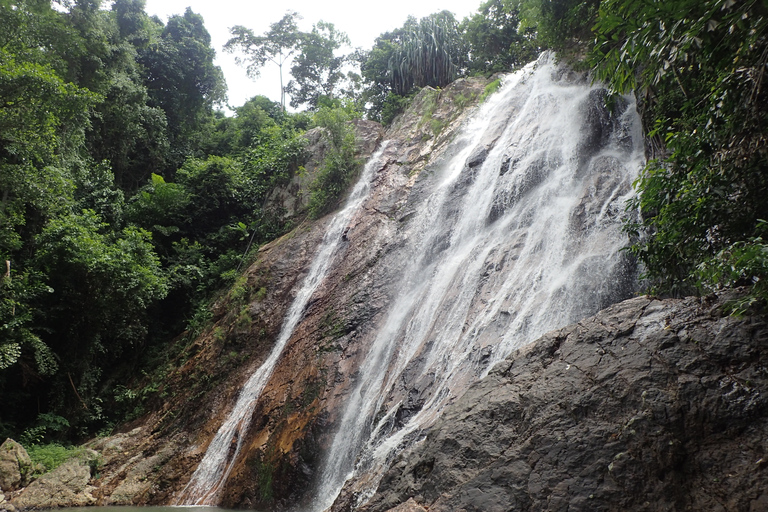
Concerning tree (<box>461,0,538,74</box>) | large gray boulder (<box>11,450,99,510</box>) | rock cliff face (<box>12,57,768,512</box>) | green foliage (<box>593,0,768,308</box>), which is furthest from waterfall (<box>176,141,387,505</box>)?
tree (<box>461,0,538,74</box>)

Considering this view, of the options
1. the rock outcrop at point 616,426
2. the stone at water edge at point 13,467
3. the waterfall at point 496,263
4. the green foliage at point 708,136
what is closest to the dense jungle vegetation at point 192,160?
the green foliage at point 708,136

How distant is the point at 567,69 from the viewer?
13930 millimetres

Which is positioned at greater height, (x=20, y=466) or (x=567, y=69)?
(x=567, y=69)

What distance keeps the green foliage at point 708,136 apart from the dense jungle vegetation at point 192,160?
0.06 feet

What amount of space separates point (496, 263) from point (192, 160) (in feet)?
54.6

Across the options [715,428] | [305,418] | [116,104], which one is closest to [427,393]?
[305,418]

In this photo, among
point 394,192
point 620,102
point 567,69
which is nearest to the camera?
point 620,102

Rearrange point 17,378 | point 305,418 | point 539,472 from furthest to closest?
point 17,378 < point 305,418 < point 539,472

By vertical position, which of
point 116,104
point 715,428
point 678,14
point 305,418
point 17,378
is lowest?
point 17,378

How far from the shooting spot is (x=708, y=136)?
14.1 feet

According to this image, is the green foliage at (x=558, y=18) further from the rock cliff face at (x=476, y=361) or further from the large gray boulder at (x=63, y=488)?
the large gray boulder at (x=63, y=488)

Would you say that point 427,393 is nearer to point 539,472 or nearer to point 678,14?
point 539,472

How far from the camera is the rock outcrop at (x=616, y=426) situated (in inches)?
138

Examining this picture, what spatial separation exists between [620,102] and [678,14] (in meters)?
8.58
